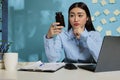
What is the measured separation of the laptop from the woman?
1.95 feet

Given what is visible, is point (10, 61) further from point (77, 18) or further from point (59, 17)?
point (77, 18)

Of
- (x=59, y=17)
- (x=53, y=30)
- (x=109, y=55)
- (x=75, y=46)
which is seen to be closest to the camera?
(x=109, y=55)

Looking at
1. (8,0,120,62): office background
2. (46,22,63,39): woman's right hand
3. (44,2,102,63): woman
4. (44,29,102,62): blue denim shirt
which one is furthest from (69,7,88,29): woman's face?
(8,0,120,62): office background

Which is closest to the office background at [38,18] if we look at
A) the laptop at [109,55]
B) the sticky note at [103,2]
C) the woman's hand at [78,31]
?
the sticky note at [103,2]

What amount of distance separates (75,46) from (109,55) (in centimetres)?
89

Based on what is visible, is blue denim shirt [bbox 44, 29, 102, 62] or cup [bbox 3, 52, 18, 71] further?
blue denim shirt [bbox 44, 29, 102, 62]

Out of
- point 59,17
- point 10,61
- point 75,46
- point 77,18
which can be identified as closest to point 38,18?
point 77,18

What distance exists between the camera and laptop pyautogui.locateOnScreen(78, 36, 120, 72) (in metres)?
1.22

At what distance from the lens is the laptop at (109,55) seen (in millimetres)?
1224

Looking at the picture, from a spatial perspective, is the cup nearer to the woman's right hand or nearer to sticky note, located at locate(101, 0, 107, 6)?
the woman's right hand

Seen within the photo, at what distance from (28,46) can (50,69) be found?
5.28 ft

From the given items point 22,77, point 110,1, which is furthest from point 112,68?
point 110,1

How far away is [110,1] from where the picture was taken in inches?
110

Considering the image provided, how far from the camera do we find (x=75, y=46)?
2135mm
